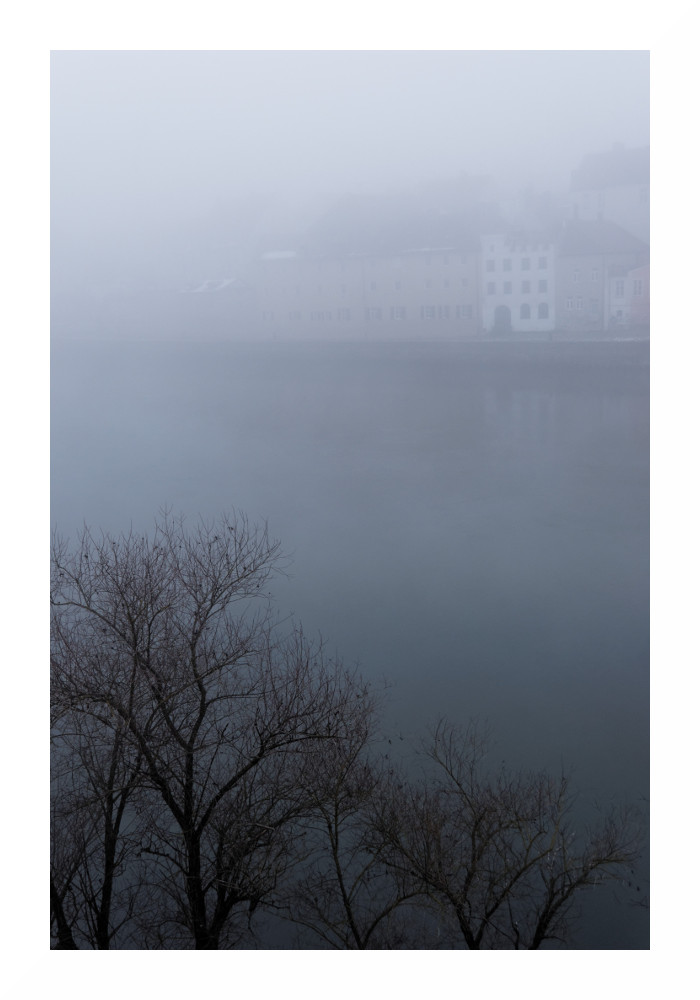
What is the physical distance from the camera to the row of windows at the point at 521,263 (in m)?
6.39

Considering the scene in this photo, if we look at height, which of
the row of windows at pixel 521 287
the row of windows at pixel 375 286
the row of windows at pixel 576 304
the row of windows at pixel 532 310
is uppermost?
the row of windows at pixel 375 286

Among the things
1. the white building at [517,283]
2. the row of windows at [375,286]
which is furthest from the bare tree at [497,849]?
the row of windows at [375,286]

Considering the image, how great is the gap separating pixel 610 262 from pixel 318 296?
212 centimetres

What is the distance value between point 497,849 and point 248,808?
1.48 meters

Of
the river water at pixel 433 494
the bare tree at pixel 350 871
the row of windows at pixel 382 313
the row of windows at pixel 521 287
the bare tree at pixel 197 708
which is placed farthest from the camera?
the row of windows at pixel 382 313

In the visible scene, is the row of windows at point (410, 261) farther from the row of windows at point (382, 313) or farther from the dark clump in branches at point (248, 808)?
the dark clump in branches at point (248, 808)

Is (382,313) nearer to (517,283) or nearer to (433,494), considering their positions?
(517,283)

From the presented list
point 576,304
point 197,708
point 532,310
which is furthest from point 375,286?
point 197,708

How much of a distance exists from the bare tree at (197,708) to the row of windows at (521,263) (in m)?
2.82

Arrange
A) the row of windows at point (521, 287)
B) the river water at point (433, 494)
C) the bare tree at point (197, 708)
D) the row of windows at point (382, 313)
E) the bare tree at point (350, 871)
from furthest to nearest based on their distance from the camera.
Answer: the row of windows at point (382, 313), the row of windows at point (521, 287), the river water at point (433, 494), the bare tree at point (197, 708), the bare tree at point (350, 871)

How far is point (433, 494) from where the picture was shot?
7.65 meters

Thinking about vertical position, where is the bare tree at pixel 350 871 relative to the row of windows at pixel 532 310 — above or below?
below

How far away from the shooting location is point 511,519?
7430mm

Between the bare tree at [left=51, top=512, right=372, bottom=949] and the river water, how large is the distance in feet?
1.24
